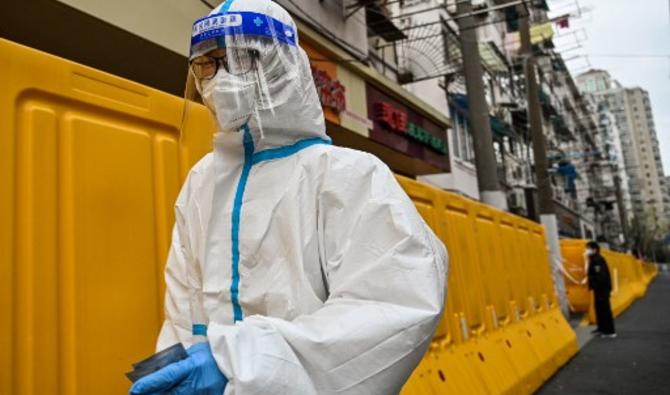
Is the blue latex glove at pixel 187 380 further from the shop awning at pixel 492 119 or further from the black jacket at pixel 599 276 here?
the shop awning at pixel 492 119

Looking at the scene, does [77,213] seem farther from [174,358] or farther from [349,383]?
[349,383]

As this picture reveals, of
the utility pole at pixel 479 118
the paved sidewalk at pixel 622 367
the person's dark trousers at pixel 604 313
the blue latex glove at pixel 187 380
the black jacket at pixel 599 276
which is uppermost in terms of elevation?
the utility pole at pixel 479 118

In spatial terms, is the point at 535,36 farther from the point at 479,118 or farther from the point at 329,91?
the point at 329,91

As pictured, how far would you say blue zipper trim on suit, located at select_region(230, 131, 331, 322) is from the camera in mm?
1688

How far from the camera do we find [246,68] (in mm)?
1824

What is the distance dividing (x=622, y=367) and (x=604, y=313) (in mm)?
3548

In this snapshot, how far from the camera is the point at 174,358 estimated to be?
137cm

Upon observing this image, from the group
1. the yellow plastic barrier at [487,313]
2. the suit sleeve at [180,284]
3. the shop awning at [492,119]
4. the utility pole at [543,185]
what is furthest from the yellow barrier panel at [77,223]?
the shop awning at [492,119]

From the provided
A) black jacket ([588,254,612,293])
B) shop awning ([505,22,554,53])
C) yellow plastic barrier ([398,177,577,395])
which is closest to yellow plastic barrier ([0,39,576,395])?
yellow plastic barrier ([398,177,577,395])

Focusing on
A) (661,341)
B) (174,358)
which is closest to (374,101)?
(661,341)

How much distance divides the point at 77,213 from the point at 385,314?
1.30m

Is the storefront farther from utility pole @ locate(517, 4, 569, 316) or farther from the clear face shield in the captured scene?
the clear face shield

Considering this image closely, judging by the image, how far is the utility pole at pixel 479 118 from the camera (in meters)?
10.8

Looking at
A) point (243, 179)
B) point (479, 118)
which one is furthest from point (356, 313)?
point (479, 118)
